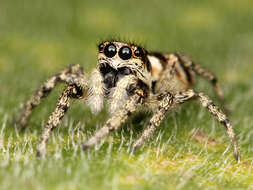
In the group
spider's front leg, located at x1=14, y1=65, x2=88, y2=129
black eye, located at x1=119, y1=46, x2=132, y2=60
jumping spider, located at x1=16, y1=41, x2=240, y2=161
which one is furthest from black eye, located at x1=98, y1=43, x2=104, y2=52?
spider's front leg, located at x1=14, y1=65, x2=88, y2=129

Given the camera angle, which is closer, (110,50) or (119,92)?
(119,92)

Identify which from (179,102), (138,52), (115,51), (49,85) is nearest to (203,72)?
(179,102)

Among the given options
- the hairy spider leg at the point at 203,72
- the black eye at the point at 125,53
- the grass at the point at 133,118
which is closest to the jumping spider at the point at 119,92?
the black eye at the point at 125,53

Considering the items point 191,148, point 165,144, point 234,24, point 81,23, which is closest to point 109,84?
point 165,144

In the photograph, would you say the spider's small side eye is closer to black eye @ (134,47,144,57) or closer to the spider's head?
the spider's head

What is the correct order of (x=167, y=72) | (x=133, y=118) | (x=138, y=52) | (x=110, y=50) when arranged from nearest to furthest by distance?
(x=110, y=50), (x=138, y=52), (x=133, y=118), (x=167, y=72)

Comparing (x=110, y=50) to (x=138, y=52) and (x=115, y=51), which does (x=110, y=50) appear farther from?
(x=138, y=52)
